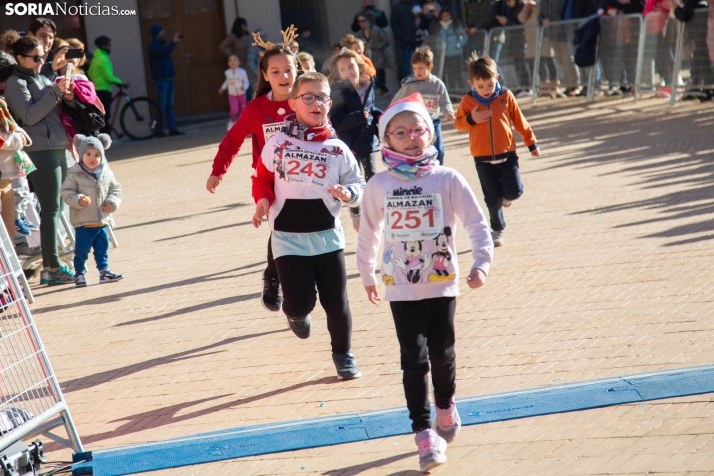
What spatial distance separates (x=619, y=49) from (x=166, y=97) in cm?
919

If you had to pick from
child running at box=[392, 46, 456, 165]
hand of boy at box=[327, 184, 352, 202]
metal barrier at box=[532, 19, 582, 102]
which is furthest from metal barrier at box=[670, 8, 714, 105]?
hand of boy at box=[327, 184, 352, 202]

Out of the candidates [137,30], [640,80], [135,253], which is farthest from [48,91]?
[137,30]

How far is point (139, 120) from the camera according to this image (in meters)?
20.3

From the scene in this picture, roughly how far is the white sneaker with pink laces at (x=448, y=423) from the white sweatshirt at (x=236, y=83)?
15.9 meters

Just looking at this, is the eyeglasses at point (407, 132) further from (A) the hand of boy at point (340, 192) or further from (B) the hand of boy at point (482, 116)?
(B) the hand of boy at point (482, 116)

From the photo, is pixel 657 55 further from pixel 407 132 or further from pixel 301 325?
pixel 407 132

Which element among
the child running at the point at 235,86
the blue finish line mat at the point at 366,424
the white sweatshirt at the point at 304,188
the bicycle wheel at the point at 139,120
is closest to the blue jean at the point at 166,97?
the bicycle wheel at the point at 139,120

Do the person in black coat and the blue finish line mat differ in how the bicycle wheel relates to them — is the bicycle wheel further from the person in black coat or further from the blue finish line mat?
the blue finish line mat

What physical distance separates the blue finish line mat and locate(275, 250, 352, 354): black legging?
0.68 m

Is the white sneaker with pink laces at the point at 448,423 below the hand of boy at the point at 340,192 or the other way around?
below

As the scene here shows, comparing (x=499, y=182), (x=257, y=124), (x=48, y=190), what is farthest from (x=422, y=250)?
(x=48, y=190)

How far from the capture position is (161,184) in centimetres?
1421

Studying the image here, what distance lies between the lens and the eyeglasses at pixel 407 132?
165 inches

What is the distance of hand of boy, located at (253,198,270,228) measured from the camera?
5.12 metres
